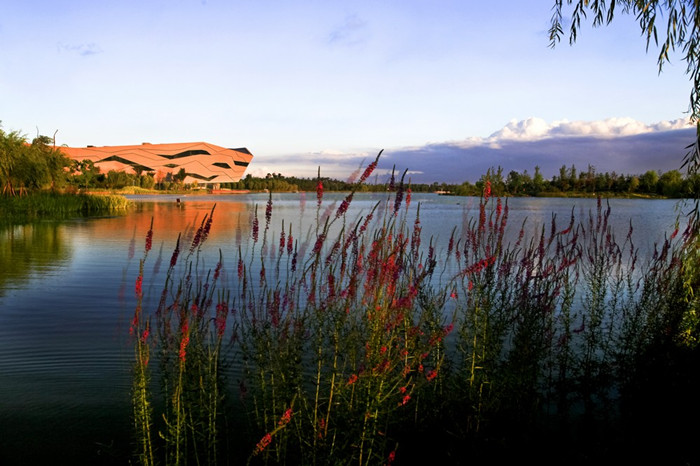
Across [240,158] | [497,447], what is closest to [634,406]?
[497,447]

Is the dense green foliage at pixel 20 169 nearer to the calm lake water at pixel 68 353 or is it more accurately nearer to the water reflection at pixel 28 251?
the water reflection at pixel 28 251

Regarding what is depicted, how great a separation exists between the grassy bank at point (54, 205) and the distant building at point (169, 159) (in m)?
92.1

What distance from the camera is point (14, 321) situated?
8.02 meters

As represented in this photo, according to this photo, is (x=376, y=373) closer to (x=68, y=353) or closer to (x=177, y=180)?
(x=68, y=353)

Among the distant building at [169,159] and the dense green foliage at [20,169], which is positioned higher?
the distant building at [169,159]

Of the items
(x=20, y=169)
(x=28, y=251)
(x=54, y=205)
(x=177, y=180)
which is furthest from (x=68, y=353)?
(x=177, y=180)

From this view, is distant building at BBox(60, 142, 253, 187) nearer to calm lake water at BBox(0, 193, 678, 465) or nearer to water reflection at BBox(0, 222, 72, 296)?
water reflection at BBox(0, 222, 72, 296)

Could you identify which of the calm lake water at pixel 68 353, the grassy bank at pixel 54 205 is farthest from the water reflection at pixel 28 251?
the grassy bank at pixel 54 205

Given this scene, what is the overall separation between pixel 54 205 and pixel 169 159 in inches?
3950

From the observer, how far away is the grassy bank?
2974cm

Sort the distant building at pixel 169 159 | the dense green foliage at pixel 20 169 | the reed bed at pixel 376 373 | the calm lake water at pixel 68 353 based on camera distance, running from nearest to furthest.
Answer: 1. the reed bed at pixel 376 373
2. the calm lake water at pixel 68 353
3. the dense green foliage at pixel 20 169
4. the distant building at pixel 169 159

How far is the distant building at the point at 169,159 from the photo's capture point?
412 ft

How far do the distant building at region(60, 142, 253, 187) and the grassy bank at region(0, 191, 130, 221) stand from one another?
92.1 metres

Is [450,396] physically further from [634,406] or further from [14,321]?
[14,321]
